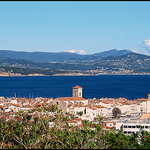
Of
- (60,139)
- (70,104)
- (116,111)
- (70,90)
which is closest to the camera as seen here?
(60,139)

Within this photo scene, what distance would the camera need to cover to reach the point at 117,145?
2169cm

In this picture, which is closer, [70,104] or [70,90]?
[70,104]

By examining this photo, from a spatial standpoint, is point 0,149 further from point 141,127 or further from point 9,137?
point 141,127

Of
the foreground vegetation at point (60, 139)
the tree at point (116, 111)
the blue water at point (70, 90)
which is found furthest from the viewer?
the blue water at point (70, 90)

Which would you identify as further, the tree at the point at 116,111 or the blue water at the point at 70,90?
the blue water at the point at 70,90

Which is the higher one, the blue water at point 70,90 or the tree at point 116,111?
the blue water at point 70,90

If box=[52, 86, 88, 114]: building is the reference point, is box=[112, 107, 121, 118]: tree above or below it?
below

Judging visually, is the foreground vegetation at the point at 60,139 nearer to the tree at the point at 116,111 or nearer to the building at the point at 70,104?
the building at the point at 70,104

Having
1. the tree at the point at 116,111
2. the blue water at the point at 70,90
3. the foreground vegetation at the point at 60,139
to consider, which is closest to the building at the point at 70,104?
the tree at the point at 116,111

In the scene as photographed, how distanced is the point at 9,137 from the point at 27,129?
144 cm

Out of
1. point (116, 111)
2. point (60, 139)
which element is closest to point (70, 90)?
point (116, 111)

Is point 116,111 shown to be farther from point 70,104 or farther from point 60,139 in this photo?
point 60,139

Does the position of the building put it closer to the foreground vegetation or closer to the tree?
the tree

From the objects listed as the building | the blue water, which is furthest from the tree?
the blue water
